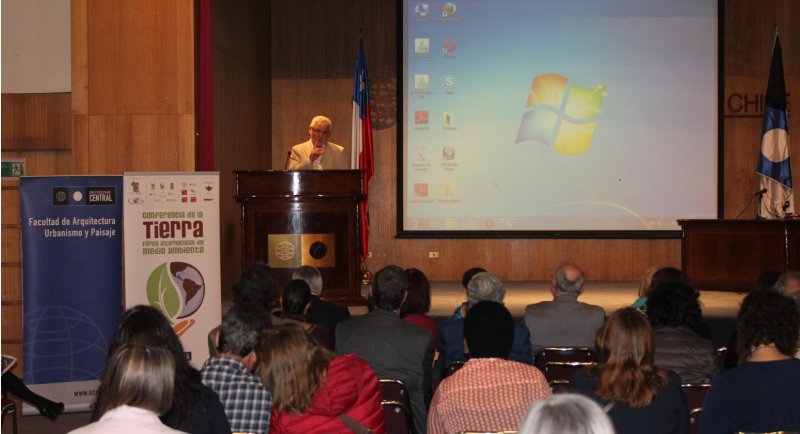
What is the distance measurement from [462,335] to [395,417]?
944 millimetres

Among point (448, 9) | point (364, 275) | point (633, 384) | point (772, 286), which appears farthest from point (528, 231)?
point (633, 384)

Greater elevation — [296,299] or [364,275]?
[296,299]

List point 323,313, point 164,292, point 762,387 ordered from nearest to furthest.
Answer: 1. point 762,387
2. point 323,313
3. point 164,292

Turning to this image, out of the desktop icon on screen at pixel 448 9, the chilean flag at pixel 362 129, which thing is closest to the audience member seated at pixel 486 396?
the chilean flag at pixel 362 129

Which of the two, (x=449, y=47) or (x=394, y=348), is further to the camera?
(x=449, y=47)

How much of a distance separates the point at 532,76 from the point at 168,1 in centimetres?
566

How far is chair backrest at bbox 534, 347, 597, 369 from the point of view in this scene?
439 cm

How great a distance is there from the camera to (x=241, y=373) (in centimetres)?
313

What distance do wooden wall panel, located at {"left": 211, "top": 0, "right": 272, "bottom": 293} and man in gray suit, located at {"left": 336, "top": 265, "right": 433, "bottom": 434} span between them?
5.36 metres

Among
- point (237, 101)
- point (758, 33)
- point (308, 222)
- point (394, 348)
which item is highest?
point (758, 33)

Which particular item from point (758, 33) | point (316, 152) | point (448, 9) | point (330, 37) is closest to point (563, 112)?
point (448, 9)

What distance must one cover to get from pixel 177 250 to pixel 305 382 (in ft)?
10.3

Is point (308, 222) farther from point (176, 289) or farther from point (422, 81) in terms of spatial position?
point (422, 81)

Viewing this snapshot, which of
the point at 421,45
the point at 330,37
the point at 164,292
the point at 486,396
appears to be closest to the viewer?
the point at 486,396
